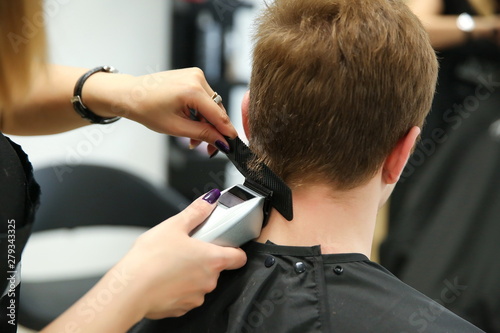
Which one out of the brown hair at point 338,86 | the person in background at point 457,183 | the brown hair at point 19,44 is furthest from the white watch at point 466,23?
the brown hair at point 19,44

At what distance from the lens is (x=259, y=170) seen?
988mm

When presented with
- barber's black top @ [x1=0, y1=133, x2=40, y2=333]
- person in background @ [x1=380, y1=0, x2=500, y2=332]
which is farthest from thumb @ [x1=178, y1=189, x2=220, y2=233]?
person in background @ [x1=380, y1=0, x2=500, y2=332]

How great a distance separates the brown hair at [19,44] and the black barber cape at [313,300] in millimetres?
446

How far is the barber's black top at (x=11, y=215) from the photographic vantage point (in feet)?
3.13

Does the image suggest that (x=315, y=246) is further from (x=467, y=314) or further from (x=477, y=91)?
(x=477, y=91)

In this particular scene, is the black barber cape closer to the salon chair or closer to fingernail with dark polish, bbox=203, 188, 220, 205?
fingernail with dark polish, bbox=203, 188, 220, 205

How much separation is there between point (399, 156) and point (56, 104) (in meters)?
0.70

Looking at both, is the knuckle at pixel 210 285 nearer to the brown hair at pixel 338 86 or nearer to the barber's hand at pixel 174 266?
the barber's hand at pixel 174 266

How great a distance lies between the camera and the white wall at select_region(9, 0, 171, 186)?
2.72m

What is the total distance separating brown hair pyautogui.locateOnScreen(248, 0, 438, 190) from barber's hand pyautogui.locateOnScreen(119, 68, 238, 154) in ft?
0.24

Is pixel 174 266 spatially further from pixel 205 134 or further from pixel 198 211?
pixel 205 134

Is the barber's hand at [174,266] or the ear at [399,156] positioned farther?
the ear at [399,156]

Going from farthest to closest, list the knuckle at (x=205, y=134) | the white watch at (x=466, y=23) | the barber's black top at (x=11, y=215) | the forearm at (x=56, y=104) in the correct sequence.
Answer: the white watch at (x=466, y=23) < the forearm at (x=56, y=104) < the knuckle at (x=205, y=134) < the barber's black top at (x=11, y=215)

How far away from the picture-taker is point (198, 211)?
3.04 ft
